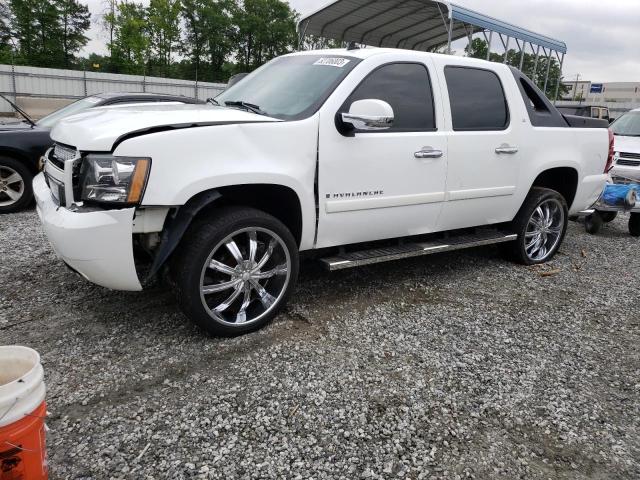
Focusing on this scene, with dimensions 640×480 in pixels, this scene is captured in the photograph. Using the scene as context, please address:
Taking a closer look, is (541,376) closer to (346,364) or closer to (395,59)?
(346,364)

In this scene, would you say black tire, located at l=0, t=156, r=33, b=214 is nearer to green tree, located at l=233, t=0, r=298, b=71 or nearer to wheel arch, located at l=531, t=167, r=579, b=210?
wheel arch, located at l=531, t=167, r=579, b=210

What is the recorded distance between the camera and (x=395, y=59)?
3672 mm

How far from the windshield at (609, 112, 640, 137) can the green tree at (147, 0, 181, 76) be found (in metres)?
44.9

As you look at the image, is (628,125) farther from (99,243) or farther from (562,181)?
(99,243)

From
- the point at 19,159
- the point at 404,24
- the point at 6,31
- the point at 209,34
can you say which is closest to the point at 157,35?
the point at 209,34

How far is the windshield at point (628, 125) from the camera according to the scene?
8.35m

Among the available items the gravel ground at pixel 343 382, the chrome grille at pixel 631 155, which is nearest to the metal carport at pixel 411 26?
the chrome grille at pixel 631 155

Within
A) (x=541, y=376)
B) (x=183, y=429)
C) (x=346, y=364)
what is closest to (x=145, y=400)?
(x=183, y=429)

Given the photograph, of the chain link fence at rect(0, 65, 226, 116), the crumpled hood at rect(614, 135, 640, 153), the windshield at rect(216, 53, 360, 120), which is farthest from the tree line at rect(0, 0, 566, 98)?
the windshield at rect(216, 53, 360, 120)

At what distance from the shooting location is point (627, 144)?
24.6 feet

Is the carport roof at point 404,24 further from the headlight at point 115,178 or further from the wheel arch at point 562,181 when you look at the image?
the headlight at point 115,178

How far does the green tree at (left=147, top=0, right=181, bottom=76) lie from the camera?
45.1 m

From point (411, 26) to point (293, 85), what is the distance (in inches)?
427

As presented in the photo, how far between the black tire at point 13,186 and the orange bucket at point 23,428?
502 centimetres
